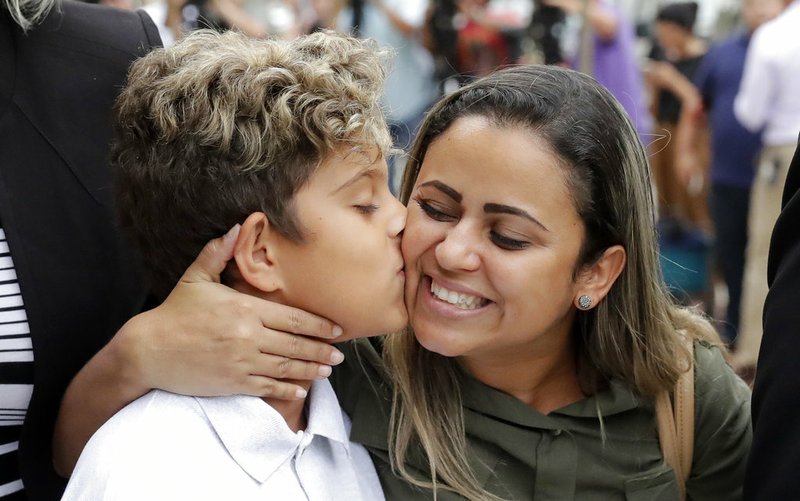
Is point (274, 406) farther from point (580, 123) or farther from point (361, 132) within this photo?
point (580, 123)

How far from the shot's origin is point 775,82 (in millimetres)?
5309

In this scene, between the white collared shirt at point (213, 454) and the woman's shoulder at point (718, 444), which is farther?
the woman's shoulder at point (718, 444)

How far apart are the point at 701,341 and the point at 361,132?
Result: 0.95 meters

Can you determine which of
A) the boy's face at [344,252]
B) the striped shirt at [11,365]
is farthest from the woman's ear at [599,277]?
the striped shirt at [11,365]

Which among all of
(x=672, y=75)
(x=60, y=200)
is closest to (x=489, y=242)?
(x=60, y=200)

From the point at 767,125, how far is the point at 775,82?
286 mm

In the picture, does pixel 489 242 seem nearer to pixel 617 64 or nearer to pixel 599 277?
pixel 599 277

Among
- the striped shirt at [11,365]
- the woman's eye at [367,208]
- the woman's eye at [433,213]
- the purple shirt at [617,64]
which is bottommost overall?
the striped shirt at [11,365]

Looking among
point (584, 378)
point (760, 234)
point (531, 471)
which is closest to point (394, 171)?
point (584, 378)

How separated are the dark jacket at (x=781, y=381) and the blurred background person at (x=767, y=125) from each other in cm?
408

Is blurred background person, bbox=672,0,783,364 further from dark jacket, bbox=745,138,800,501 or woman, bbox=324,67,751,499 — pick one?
dark jacket, bbox=745,138,800,501

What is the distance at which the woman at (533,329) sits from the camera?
183 centimetres

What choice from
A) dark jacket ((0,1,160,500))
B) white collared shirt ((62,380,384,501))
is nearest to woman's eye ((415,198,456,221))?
white collared shirt ((62,380,384,501))

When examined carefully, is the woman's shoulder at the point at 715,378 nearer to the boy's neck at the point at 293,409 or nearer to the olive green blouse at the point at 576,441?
the olive green blouse at the point at 576,441
